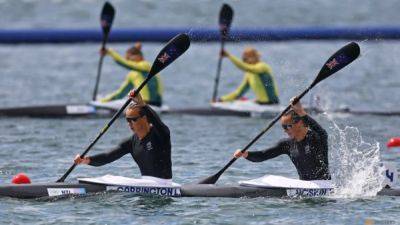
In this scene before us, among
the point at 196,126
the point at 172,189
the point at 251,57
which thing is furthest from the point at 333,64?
the point at 251,57

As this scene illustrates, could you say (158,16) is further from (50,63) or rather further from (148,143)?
(148,143)

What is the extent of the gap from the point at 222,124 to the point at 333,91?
8.03m

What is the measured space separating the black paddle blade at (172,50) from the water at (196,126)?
1.93 meters

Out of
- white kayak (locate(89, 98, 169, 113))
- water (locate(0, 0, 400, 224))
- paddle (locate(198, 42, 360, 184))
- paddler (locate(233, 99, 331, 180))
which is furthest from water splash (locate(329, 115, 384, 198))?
white kayak (locate(89, 98, 169, 113))

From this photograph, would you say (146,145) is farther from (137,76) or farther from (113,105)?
(113,105)

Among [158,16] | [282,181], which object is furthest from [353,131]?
[158,16]

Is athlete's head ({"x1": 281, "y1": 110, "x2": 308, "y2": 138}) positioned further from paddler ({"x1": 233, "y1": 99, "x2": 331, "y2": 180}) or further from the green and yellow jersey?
the green and yellow jersey

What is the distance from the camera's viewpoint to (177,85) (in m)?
35.8

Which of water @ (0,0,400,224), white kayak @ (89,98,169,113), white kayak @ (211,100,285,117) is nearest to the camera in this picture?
water @ (0,0,400,224)

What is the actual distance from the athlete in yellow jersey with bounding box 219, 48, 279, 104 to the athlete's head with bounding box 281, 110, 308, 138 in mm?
9129

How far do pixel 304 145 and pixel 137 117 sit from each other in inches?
86.2

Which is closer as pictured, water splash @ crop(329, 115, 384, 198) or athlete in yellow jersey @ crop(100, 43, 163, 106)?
water splash @ crop(329, 115, 384, 198)

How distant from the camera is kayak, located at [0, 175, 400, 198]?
16906mm

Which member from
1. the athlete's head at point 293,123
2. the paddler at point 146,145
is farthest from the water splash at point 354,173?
the paddler at point 146,145
